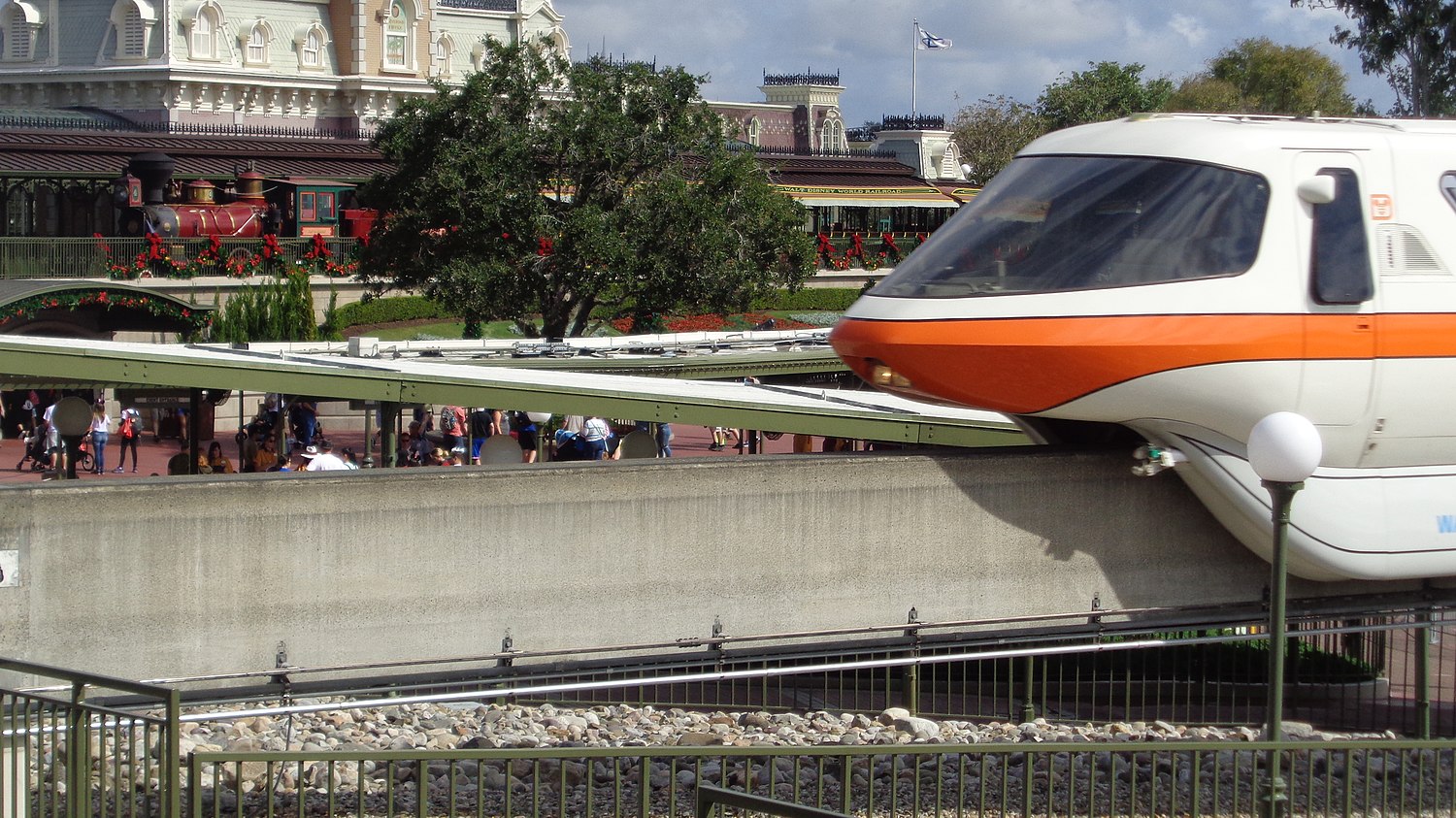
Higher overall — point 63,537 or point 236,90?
point 236,90

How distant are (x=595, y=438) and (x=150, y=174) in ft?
102

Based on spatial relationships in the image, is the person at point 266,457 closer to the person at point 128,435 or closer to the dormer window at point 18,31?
the person at point 128,435

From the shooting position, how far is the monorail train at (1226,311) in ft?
34.3

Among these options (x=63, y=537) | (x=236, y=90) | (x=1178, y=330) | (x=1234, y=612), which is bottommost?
(x=1234, y=612)

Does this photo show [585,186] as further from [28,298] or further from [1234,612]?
[1234,612]

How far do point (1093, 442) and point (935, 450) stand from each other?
4.01 ft

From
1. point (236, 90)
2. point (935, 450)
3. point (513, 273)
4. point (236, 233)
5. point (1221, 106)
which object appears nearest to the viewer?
point (935, 450)

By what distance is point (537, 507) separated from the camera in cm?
1028

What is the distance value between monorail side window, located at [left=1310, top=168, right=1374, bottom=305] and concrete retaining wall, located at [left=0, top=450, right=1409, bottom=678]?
5.66 feet

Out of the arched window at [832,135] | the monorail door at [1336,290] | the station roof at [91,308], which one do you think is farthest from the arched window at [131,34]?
the monorail door at [1336,290]

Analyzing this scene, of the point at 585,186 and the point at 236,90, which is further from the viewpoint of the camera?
the point at 236,90

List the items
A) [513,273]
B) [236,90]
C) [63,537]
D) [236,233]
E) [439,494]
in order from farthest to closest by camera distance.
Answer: [236,90] < [236,233] < [513,273] < [439,494] < [63,537]

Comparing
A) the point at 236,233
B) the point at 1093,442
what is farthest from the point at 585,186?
the point at 1093,442

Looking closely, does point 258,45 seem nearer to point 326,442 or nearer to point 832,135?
→ point 832,135
